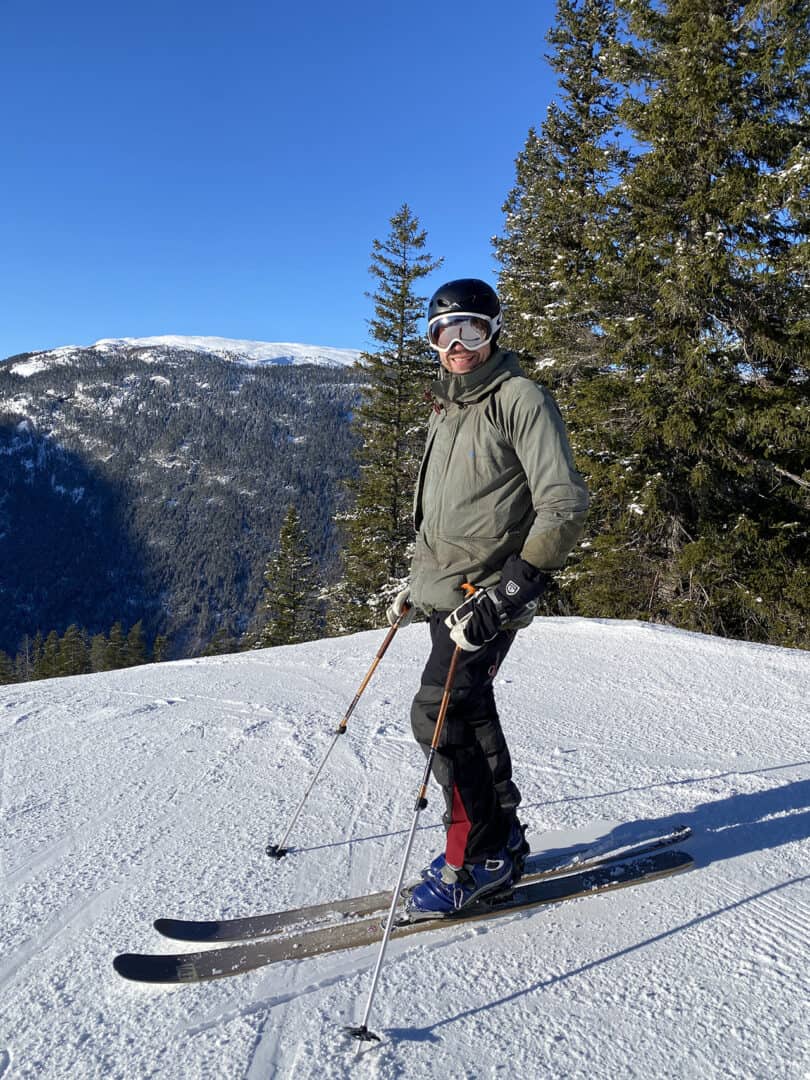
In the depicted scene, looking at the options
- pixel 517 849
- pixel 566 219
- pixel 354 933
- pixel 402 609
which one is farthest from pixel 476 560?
pixel 566 219

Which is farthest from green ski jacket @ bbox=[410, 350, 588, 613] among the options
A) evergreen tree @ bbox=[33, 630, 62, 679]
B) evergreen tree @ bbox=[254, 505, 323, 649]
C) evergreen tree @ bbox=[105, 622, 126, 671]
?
evergreen tree @ bbox=[33, 630, 62, 679]

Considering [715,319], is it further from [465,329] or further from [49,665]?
[49,665]

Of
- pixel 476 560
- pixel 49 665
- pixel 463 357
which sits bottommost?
pixel 49 665

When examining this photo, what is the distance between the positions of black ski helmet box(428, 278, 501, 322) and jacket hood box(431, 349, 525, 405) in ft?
0.56

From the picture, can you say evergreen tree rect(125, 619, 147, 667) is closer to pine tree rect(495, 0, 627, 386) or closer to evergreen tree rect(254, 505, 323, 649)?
evergreen tree rect(254, 505, 323, 649)

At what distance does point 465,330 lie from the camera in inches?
96.4

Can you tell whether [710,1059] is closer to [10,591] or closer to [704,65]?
[704,65]

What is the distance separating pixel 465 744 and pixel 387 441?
62.0 feet

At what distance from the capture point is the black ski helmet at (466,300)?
244 centimetres

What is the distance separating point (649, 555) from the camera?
11.3 meters

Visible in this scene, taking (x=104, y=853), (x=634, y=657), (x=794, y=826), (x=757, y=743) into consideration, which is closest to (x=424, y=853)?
(x=104, y=853)

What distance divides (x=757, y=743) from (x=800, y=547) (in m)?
7.12

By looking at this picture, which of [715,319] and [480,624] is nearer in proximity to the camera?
[480,624]

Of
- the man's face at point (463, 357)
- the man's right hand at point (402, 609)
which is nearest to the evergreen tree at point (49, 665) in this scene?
the man's right hand at point (402, 609)
